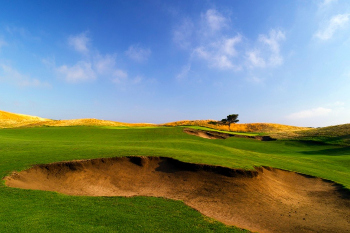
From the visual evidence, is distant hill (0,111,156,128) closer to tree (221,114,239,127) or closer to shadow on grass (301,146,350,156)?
tree (221,114,239,127)

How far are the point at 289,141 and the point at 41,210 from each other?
4351 centimetres

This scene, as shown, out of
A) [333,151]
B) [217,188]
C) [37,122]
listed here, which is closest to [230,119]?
[333,151]

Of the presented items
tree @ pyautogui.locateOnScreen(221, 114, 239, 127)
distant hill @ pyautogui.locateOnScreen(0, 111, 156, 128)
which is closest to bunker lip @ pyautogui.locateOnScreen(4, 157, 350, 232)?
distant hill @ pyautogui.locateOnScreen(0, 111, 156, 128)

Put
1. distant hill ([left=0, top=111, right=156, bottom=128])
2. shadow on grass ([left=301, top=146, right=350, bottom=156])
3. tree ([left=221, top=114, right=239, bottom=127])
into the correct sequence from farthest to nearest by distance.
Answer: tree ([left=221, top=114, right=239, bottom=127]), distant hill ([left=0, top=111, right=156, bottom=128]), shadow on grass ([left=301, top=146, right=350, bottom=156])

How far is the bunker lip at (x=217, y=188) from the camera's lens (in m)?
8.98

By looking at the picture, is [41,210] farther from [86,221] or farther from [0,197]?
[0,197]

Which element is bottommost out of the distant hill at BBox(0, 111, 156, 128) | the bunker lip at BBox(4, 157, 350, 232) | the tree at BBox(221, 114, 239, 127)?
the bunker lip at BBox(4, 157, 350, 232)

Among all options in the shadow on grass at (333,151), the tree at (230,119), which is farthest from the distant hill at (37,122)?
the shadow on grass at (333,151)

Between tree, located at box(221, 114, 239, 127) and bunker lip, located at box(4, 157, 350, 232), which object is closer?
bunker lip, located at box(4, 157, 350, 232)

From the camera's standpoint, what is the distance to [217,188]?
11.5 m

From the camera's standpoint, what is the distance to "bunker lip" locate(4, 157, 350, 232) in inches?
353

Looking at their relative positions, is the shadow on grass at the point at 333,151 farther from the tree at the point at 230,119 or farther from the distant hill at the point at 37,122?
the distant hill at the point at 37,122

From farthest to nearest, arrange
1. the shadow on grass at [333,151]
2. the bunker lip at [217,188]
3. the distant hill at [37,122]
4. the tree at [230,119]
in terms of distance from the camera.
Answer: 1. the tree at [230,119]
2. the distant hill at [37,122]
3. the shadow on grass at [333,151]
4. the bunker lip at [217,188]

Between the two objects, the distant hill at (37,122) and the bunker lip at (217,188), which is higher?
the distant hill at (37,122)
